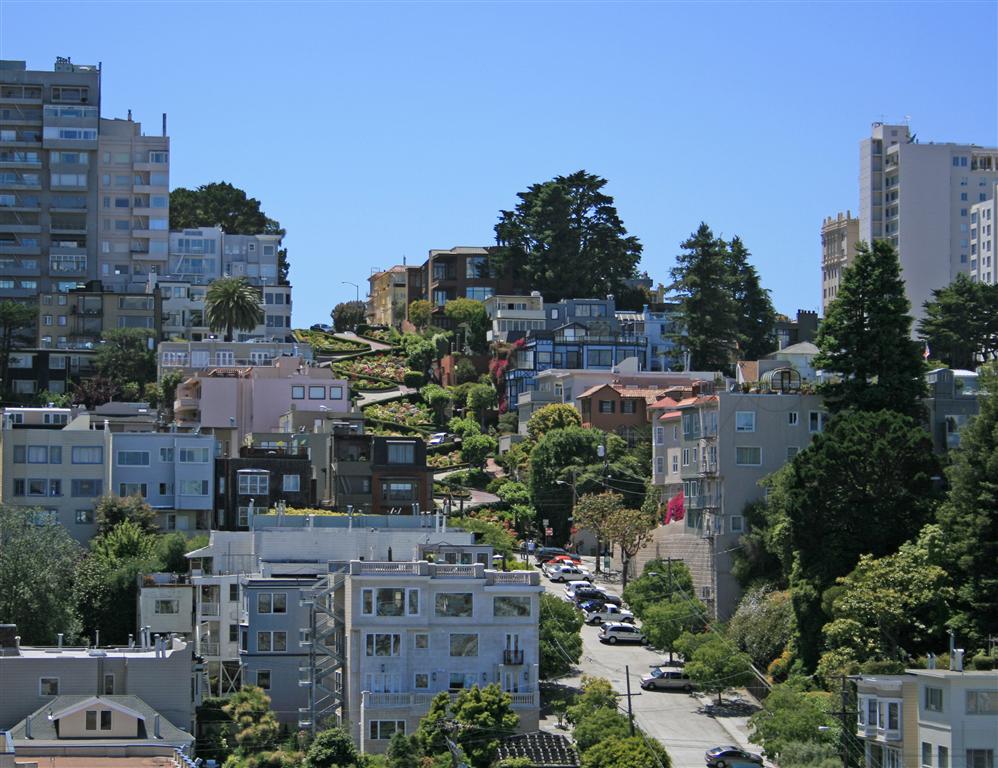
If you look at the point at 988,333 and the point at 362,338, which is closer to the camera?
the point at 988,333

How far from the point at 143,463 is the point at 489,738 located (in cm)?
4439

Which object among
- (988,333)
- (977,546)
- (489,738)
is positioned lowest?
(489,738)

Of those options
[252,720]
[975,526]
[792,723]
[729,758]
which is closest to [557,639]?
[729,758]

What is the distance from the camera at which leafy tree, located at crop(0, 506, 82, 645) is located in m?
88.4

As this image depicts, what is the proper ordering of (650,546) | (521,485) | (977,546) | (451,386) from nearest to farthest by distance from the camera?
(977,546) < (650,546) < (521,485) < (451,386)

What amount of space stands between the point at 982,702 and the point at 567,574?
147 feet

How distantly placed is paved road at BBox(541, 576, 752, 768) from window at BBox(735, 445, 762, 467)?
1111 cm

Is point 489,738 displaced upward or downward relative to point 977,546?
downward

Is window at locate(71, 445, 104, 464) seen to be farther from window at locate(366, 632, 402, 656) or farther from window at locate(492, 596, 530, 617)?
window at locate(492, 596, 530, 617)

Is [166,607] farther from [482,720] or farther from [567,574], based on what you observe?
[567,574]

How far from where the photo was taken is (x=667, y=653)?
9694 cm

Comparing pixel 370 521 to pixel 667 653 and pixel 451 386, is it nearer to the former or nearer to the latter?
pixel 667 653

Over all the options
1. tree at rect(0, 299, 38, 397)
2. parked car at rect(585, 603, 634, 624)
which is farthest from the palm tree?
parked car at rect(585, 603, 634, 624)

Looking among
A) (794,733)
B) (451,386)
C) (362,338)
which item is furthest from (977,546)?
(362,338)
